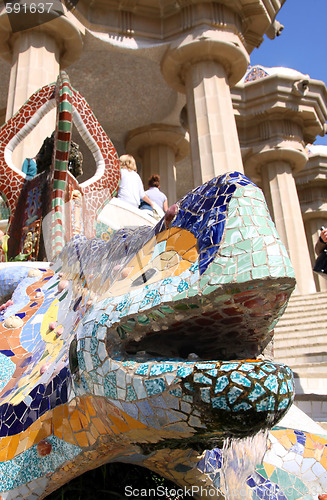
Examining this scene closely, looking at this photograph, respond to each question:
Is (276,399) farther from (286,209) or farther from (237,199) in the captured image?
(286,209)

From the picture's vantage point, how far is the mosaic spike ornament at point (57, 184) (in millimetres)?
2842

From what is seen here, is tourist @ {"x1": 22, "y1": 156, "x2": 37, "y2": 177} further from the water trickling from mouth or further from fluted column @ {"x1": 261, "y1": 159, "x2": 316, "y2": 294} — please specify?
fluted column @ {"x1": 261, "y1": 159, "x2": 316, "y2": 294}

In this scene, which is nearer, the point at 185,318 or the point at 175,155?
the point at 185,318

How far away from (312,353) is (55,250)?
2643 millimetres

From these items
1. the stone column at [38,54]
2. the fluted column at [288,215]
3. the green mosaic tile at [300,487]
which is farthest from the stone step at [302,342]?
the fluted column at [288,215]

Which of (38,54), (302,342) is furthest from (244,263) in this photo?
(38,54)

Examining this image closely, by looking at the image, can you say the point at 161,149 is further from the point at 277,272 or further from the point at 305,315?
the point at 277,272

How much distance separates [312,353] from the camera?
433 centimetres

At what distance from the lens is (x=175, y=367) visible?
1058 millimetres

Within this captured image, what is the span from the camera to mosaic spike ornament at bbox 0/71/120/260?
284 centimetres

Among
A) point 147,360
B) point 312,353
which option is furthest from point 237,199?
point 312,353

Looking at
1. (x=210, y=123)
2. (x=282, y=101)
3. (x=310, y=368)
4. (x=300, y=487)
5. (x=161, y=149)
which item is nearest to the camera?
(x=300, y=487)

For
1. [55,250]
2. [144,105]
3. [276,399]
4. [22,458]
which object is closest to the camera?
[276,399]

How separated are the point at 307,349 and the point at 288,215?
1085cm
